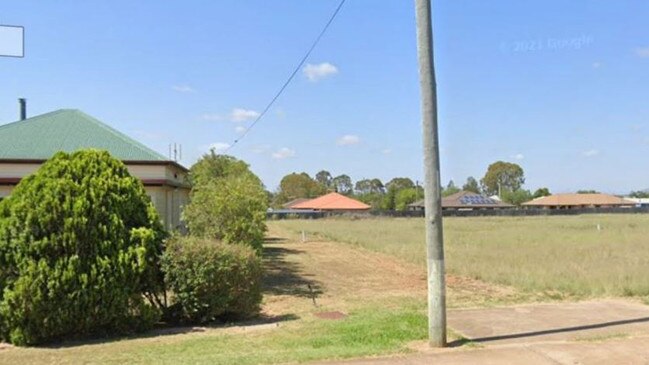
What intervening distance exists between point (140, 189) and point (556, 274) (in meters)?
11.0

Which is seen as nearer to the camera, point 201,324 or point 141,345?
point 141,345

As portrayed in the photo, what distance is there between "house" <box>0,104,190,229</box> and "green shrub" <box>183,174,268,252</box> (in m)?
3.25

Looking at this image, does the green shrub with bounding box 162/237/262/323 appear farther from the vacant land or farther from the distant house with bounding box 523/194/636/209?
the distant house with bounding box 523/194/636/209

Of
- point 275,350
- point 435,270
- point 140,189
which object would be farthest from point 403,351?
point 140,189

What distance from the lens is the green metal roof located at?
56.4 feet

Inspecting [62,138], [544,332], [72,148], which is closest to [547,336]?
[544,332]

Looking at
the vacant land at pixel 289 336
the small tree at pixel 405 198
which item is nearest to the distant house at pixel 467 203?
the small tree at pixel 405 198

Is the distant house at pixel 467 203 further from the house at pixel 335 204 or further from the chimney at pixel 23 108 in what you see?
the chimney at pixel 23 108

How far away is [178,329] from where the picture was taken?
8.44 meters

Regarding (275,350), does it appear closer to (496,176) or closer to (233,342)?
(233,342)

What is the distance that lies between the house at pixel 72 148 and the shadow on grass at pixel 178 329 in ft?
31.2

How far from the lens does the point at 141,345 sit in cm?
725

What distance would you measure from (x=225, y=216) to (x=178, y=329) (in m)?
6.17

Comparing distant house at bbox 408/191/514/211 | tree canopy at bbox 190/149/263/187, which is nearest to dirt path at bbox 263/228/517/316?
tree canopy at bbox 190/149/263/187
